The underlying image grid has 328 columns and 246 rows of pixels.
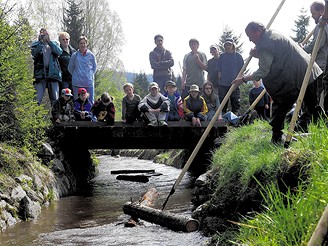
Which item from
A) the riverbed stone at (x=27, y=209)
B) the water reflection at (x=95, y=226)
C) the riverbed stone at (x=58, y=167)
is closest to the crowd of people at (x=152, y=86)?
the riverbed stone at (x=58, y=167)

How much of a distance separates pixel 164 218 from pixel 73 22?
26142 millimetres

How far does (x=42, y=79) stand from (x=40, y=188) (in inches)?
139

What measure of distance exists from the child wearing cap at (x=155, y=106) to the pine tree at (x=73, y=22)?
1965 cm

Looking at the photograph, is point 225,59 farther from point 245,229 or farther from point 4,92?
point 245,229

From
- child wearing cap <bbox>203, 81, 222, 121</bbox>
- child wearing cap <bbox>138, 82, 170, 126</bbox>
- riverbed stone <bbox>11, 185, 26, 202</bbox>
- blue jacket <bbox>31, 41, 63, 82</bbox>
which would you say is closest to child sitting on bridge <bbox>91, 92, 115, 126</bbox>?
child wearing cap <bbox>138, 82, 170, 126</bbox>

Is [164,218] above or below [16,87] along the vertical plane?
below

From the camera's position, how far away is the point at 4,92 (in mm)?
9484

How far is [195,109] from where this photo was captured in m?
13.0

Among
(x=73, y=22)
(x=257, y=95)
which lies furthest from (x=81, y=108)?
(x=73, y=22)

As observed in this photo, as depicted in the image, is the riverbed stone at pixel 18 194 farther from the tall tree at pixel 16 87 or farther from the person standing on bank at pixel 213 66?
the person standing on bank at pixel 213 66

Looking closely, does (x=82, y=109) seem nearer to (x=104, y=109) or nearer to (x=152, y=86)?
(x=104, y=109)

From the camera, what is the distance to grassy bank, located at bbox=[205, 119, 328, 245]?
337 centimetres

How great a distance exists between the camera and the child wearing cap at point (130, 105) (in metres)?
13.1

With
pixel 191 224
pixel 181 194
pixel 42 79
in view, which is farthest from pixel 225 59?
pixel 191 224
